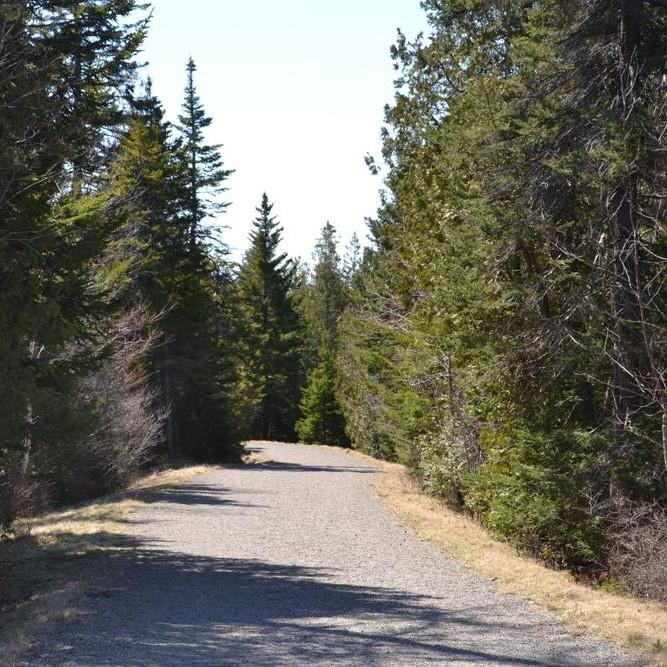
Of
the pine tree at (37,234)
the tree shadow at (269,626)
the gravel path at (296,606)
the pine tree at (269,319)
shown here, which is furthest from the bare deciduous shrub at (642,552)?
the pine tree at (269,319)

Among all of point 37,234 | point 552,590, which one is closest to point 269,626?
point 552,590

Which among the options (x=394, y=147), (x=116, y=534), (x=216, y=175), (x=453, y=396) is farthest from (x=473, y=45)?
(x=216, y=175)

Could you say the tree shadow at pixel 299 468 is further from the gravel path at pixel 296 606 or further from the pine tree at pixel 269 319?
the pine tree at pixel 269 319

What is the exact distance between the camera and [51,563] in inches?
500

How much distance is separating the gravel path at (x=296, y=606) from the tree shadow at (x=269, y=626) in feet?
0.05

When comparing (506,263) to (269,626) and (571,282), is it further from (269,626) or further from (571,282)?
(269,626)

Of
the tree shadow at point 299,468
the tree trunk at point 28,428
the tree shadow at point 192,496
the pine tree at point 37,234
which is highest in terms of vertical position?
the pine tree at point 37,234

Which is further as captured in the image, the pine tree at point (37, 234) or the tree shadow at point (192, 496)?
the tree shadow at point (192, 496)

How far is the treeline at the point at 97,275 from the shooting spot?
34.0 feet

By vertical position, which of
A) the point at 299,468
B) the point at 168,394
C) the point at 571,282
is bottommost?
the point at 299,468

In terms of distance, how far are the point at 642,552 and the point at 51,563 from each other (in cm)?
793

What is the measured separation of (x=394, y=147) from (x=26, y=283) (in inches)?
632

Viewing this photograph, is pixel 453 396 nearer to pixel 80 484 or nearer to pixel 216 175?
pixel 80 484

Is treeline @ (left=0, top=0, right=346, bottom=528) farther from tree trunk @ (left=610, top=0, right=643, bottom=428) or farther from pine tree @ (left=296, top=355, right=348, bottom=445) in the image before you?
pine tree @ (left=296, top=355, right=348, bottom=445)
